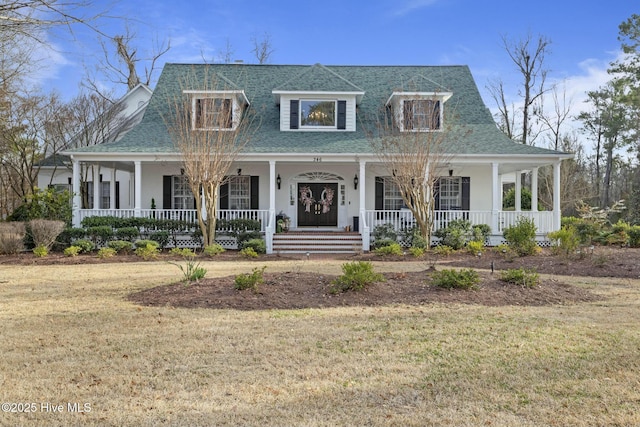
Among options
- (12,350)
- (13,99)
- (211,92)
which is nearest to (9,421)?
(12,350)

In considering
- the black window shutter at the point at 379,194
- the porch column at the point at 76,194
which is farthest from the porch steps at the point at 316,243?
the porch column at the point at 76,194

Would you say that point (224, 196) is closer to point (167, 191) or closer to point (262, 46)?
point (167, 191)

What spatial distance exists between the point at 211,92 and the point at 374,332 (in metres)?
11.9

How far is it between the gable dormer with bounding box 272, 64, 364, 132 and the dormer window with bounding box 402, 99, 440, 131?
2.83m

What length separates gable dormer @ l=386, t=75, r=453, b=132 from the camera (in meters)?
14.9

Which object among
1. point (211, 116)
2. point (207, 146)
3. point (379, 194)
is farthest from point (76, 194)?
point (379, 194)

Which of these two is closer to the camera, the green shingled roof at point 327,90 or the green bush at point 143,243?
the green bush at point 143,243

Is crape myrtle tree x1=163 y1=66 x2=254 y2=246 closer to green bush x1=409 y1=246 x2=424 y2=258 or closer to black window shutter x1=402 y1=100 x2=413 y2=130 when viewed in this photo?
black window shutter x1=402 y1=100 x2=413 y2=130

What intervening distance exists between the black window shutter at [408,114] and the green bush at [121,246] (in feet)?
31.0

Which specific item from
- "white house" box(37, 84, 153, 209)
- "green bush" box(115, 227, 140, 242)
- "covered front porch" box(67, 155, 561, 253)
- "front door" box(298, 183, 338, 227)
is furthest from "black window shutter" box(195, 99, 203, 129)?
"white house" box(37, 84, 153, 209)

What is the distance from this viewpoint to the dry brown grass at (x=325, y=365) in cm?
351

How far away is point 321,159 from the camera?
16391 mm

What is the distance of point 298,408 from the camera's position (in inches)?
141

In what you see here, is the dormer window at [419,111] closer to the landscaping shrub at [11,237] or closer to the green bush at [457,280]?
the green bush at [457,280]
